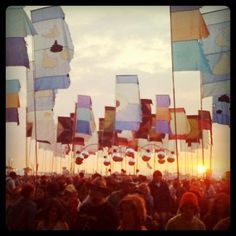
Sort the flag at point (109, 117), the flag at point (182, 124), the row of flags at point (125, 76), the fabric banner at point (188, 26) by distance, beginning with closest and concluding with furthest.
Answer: the row of flags at point (125, 76) → the fabric banner at point (188, 26) → the flag at point (182, 124) → the flag at point (109, 117)

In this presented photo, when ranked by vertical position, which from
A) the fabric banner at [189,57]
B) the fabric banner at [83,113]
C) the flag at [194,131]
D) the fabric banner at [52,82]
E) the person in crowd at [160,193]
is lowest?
the person in crowd at [160,193]

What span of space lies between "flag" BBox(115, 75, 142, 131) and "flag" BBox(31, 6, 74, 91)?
231 cm

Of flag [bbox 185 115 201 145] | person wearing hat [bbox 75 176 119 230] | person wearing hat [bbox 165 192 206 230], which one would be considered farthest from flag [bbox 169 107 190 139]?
person wearing hat [bbox 165 192 206 230]

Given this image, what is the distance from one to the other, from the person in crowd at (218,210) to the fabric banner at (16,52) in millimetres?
2175

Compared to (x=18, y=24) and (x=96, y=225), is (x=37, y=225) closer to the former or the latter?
(x=96, y=225)

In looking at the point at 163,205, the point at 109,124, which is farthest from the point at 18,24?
the point at 109,124

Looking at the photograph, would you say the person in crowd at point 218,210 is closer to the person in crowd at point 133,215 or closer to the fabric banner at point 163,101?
the person in crowd at point 133,215

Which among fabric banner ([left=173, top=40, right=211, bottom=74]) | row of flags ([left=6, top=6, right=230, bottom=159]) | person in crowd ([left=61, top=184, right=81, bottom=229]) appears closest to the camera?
row of flags ([left=6, top=6, right=230, bottom=159])

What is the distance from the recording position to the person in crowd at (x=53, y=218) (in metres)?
4.57

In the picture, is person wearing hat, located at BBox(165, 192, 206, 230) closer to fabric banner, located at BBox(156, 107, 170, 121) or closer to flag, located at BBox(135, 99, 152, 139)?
fabric banner, located at BBox(156, 107, 170, 121)

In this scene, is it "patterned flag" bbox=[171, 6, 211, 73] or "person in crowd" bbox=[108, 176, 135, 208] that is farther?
"patterned flag" bbox=[171, 6, 211, 73]

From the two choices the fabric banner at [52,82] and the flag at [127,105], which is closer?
the fabric banner at [52,82]

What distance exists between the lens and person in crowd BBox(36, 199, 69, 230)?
4574mm

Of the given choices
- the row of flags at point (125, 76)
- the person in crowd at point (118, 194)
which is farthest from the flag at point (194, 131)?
the person in crowd at point (118, 194)
